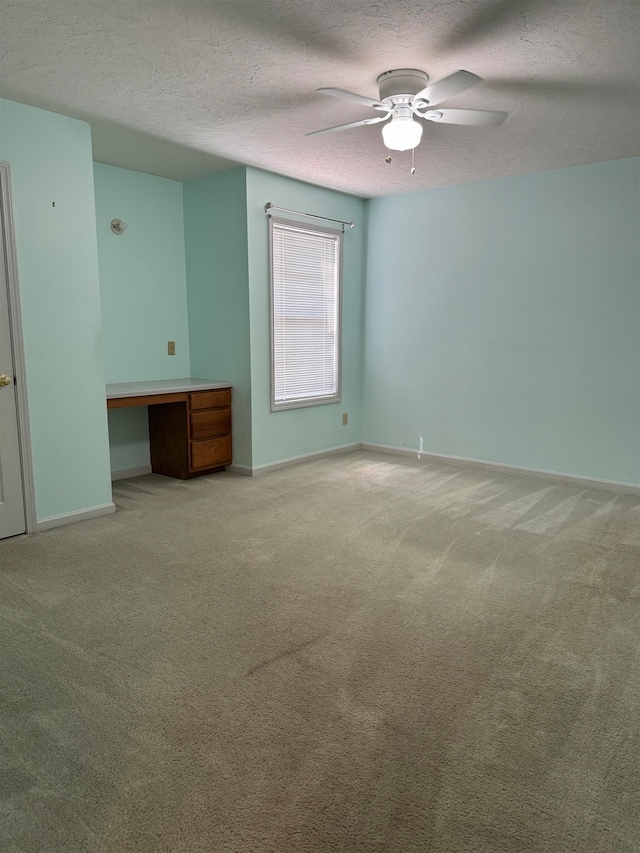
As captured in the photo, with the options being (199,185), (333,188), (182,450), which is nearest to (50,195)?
(199,185)

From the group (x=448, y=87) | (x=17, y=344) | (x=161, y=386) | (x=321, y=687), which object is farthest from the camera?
(x=161, y=386)

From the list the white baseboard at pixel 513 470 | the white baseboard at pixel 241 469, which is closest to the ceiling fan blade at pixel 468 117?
the white baseboard at pixel 513 470

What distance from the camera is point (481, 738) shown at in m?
1.83

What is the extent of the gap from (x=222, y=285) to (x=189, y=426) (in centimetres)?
123

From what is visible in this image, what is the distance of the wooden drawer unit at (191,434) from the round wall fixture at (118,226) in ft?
4.61

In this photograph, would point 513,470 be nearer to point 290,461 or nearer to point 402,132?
point 290,461

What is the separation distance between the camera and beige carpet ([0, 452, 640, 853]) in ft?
5.01

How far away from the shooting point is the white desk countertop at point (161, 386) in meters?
4.22

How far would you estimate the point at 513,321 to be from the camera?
4.96 m

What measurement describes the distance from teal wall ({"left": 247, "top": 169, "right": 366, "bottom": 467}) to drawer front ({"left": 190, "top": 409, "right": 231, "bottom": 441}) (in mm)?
244

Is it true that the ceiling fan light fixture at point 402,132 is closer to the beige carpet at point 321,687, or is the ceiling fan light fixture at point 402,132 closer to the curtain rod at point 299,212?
the curtain rod at point 299,212

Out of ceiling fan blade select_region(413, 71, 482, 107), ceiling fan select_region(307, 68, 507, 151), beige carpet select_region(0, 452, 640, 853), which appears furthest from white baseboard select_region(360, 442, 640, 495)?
ceiling fan blade select_region(413, 71, 482, 107)

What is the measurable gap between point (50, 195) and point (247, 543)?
2.37 m

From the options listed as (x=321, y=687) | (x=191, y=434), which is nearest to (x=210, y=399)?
(x=191, y=434)
